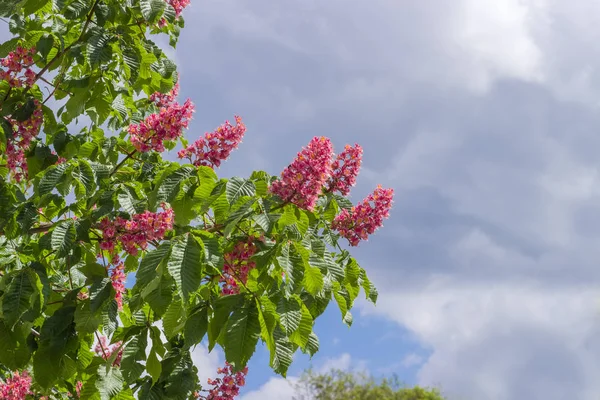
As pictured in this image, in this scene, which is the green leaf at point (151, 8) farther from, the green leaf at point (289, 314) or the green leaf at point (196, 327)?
the green leaf at point (289, 314)

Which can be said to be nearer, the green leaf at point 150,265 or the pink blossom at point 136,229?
the green leaf at point 150,265

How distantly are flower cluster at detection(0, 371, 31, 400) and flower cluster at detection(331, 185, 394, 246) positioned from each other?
2894 mm

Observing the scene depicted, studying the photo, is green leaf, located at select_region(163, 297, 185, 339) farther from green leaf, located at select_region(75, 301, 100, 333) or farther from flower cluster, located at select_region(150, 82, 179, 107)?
flower cluster, located at select_region(150, 82, 179, 107)

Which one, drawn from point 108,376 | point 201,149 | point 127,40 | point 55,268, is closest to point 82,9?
point 127,40

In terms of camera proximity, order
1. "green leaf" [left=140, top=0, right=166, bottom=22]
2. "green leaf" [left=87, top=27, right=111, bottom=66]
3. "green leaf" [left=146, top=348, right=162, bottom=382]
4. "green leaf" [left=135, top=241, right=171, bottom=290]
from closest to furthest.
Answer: "green leaf" [left=135, top=241, right=171, bottom=290] → "green leaf" [left=146, top=348, right=162, bottom=382] → "green leaf" [left=87, top=27, right=111, bottom=66] → "green leaf" [left=140, top=0, right=166, bottom=22]

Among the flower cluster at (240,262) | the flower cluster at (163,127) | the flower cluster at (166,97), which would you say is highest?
the flower cluster at (166,97)

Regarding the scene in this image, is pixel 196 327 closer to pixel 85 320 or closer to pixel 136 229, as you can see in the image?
pixel 136 229

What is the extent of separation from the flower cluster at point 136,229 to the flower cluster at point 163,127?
0.67 meters

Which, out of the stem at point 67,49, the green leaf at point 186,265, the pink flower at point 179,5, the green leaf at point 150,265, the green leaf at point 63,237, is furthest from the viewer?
the pink flower at point 179,5

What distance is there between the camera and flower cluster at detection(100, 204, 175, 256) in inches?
163

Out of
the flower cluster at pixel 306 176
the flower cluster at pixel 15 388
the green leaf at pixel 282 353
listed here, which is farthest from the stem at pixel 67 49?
the green leaf at pixel 282 353

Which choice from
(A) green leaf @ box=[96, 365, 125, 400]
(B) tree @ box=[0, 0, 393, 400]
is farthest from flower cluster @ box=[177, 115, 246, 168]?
(A) green leaf @ box=[96, 365, 125, 400]

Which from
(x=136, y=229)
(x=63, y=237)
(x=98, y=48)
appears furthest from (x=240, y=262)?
(x=98, y=48)

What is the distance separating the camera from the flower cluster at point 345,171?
14.6 feet
